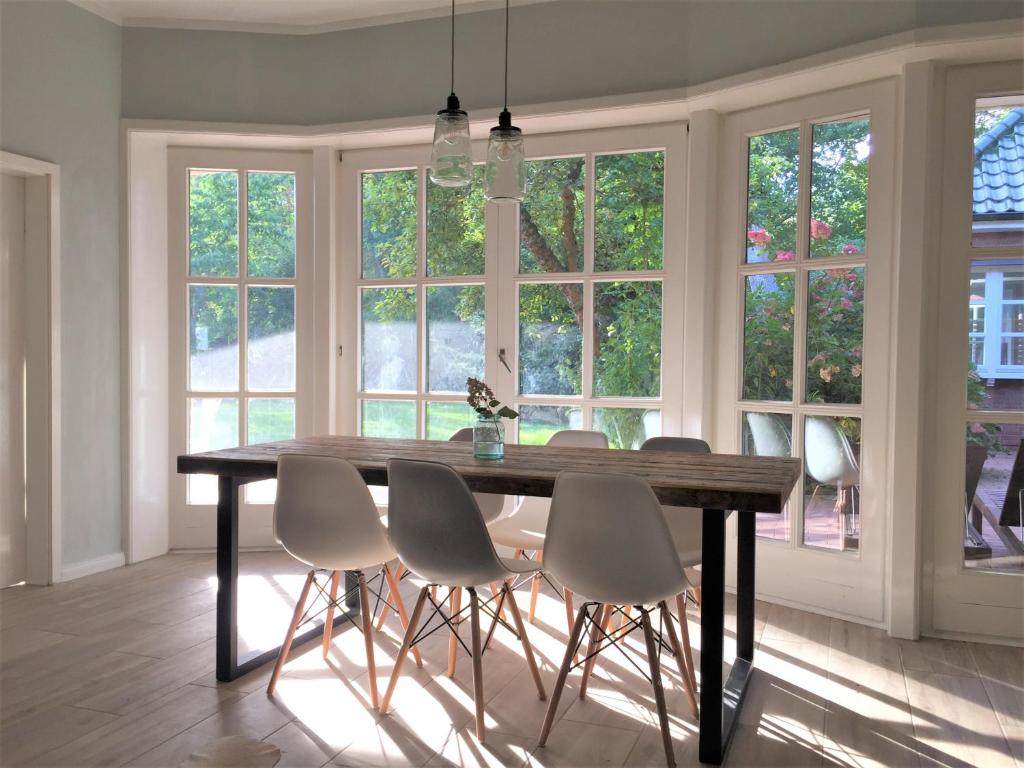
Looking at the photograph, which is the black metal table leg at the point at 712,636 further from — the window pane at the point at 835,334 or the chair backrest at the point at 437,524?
the window pane at the point at 835,334

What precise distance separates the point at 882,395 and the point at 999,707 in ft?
4.38

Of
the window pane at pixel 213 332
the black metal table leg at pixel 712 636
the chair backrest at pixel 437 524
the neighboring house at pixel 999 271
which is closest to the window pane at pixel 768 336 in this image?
the neighboring house at pixel 999 271

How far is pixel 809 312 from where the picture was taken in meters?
3.86

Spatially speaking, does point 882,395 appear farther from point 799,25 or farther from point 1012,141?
point 799,25

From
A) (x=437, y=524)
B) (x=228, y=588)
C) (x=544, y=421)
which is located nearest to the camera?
(x=437, y=524)

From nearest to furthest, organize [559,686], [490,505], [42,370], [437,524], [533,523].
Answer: [559,686] → [437,524] → [533,523] → [490,505] → [42,370]

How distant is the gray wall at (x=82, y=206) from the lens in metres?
4.04

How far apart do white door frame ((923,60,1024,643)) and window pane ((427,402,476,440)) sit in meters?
2.38

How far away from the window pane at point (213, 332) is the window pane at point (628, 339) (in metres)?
2.17

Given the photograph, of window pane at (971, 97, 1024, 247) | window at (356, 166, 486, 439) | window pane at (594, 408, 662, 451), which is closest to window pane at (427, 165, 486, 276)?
window at (356, 166, 486, 439)

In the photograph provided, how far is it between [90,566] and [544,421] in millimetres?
2512

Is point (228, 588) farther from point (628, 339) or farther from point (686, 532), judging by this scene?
point (628, 339)

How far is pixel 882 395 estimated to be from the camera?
3.63 meters

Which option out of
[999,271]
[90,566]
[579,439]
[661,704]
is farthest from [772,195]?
[90,566]
